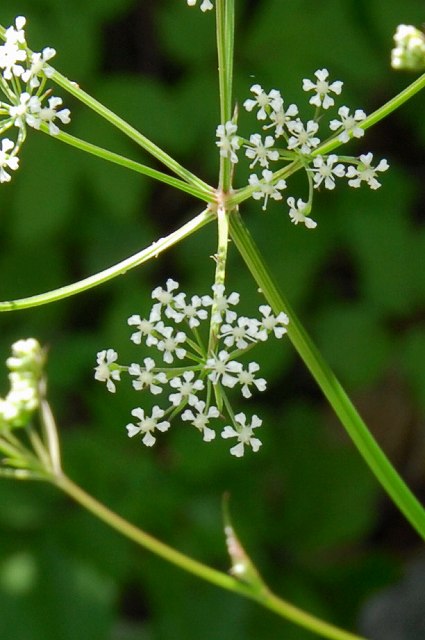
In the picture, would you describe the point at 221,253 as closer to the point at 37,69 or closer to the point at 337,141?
the point at 337,141

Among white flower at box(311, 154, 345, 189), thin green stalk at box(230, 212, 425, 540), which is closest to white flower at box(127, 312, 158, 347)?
thin green stalk at box(230, 212, 425, 540)

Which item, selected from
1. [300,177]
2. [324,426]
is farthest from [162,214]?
[324,426]

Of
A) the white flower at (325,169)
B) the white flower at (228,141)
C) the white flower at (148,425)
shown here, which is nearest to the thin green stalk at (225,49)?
the white flower at (228,141)

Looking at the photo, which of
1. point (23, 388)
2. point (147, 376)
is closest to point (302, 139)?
point (147, 376)

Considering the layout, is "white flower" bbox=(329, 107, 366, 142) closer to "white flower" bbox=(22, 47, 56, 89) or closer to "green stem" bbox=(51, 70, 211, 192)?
"green stem" bbox=(51, 70, 211, 192)

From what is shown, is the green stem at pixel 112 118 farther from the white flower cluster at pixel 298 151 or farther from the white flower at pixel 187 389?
the white flower at pixel 187 389

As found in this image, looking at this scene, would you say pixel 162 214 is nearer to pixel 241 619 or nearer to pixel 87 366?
pixel 87 366
